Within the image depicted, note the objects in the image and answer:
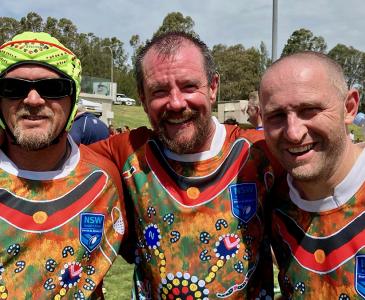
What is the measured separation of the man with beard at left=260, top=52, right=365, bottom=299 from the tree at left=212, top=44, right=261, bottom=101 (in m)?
56.0

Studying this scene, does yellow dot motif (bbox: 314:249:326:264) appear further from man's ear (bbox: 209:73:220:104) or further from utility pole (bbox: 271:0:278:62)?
utility pole (bbox: 271:0:278:62)

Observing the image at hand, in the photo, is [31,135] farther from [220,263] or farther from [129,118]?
[129,118]

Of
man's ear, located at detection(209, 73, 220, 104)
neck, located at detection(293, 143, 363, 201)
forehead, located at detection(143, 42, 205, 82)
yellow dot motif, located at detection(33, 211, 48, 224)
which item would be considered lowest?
yellow dot motif, located at detection(33, 211, 48, 224)

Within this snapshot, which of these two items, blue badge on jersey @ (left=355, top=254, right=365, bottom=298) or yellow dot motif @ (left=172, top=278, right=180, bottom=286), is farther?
yellow dot motif @ (left=172, top=278, right=180, bottom=286)

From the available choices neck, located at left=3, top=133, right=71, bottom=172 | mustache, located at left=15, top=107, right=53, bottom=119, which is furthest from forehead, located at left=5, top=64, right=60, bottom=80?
neck, located at left=3, top=133, right=71, bottom=172

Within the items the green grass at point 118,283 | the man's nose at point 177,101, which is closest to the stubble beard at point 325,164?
the man's nose at point 177,101

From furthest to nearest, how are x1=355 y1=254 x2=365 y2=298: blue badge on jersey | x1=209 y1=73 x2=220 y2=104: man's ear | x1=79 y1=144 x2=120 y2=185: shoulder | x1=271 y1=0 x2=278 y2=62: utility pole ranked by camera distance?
x1=271 y1=0 x2=278 y2=62: utility pole < x1=209 y1=73 x2=220 y2=104: man's ear < x1=79 y1=144 x2=120 y2=185: shoulder < x1=355 y1=254 x2=365 y2=298: blue badge on jersey

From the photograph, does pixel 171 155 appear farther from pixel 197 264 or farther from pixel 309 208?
pixel 309 208

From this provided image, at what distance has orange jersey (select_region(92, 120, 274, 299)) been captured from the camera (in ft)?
8.08

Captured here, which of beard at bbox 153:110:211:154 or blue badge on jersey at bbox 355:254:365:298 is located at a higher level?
beard at bbox 153:110:211:154

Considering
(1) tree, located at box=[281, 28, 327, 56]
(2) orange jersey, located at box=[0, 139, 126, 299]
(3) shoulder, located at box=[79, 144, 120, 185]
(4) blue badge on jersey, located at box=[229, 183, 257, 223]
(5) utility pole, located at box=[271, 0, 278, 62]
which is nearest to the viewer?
(2) orange jersey, located at box=[0, 139, 126, 299]

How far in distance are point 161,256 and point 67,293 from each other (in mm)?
519

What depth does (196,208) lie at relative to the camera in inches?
98.7

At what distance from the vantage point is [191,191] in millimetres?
A: 2568
